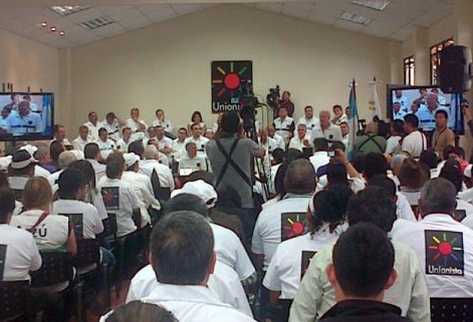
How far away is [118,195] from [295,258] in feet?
11.9

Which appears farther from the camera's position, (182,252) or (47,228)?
(47,228)

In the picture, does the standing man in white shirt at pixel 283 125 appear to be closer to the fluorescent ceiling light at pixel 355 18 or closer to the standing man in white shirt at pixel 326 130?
the fluorescent ceiling light at pixel 355 18

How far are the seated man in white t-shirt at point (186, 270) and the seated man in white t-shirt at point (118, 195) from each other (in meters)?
4.49

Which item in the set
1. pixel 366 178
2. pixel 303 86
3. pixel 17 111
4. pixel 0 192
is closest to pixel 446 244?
pixel 366 178

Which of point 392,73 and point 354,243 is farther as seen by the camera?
point 392,73

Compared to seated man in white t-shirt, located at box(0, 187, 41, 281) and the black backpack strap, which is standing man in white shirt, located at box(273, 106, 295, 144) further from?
seated man in white t-shirt, located at box(0, 187, 41, 281)

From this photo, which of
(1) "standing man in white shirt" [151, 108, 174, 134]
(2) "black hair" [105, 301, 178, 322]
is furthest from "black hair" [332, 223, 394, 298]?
(1) "standing man in white shirt" [151, 108, 174, 134]

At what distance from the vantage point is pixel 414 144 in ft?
27.0

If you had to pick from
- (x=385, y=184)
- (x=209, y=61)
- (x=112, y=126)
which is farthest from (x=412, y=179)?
(x=209, y=61)

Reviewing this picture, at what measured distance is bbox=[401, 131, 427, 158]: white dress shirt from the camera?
8188mm

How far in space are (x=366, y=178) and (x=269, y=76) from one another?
519 inches

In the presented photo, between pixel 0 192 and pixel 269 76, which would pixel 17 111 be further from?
pixel 269 76

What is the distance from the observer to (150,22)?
18.3 metres

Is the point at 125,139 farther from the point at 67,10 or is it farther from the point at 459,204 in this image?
the point at 459,204
